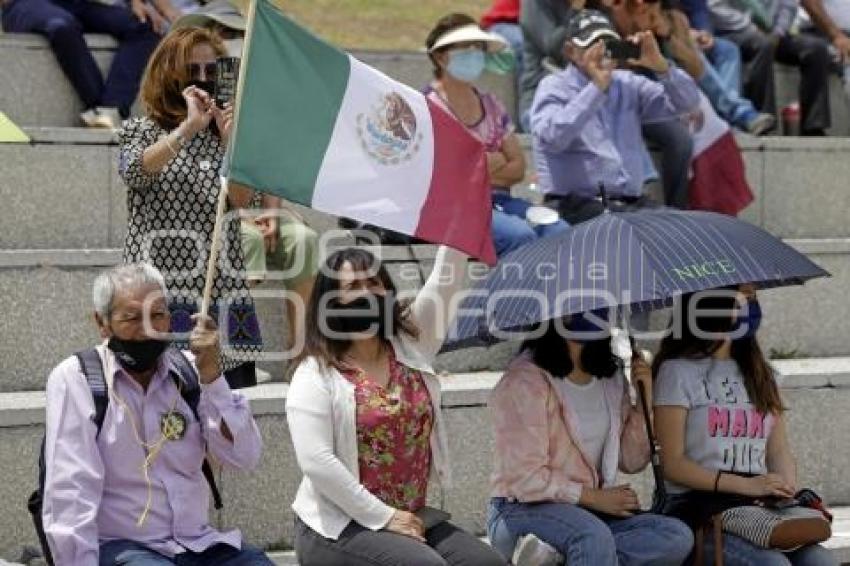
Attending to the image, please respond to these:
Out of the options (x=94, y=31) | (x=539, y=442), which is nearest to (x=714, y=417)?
(x=539, y=442)

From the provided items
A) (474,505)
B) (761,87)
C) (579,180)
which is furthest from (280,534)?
(761,87)

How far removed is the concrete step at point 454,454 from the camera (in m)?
7.56

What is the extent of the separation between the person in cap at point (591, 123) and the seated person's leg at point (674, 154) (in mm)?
280

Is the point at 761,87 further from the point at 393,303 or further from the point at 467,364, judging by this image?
the point at 393,303

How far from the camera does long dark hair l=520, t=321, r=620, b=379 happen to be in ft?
23.8

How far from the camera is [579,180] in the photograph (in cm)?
958

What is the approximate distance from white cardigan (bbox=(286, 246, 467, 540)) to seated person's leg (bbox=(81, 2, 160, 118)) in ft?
11.1

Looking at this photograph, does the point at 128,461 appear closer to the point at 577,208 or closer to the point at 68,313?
the point at 68,313

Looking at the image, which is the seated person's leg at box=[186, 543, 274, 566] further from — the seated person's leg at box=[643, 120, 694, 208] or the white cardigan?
the seated person's leg at box=[643, 120, 694, 208]

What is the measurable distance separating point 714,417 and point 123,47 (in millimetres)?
3842

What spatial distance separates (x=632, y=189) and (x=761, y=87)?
2.04m

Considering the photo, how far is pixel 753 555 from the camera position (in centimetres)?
727

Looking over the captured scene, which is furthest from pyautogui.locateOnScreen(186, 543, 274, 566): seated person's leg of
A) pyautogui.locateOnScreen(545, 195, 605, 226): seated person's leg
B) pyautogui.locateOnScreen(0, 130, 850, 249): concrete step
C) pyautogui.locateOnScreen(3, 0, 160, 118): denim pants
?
pyautogui.locateOnScreen(3, 0, 160, 118): denim pants

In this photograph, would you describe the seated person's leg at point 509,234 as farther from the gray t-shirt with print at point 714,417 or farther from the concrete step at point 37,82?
the concrete step at point 37,82
